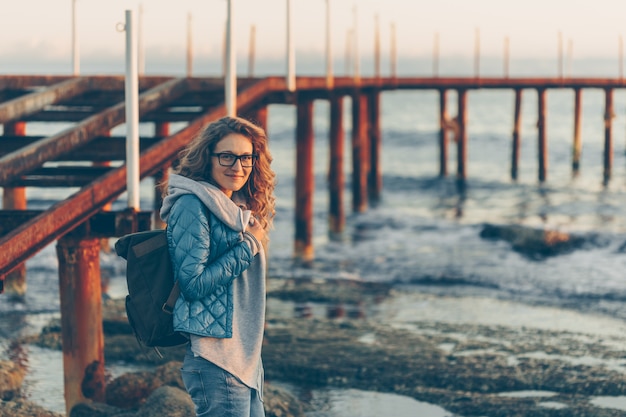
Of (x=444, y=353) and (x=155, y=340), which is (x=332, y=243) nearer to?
(x=444, y=353)

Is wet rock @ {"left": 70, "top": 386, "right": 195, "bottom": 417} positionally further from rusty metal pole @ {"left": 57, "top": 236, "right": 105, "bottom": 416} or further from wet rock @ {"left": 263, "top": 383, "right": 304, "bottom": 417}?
wet rock @ {"left": 263, "top": 383, "right": 304, "bottom": 417}

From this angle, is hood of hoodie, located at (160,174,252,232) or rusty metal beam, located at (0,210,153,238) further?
rusty metal beam, located at (0,210,153,238)

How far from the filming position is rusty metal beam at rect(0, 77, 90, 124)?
8.06m

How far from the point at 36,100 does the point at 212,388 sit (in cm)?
563

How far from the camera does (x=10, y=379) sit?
6.88 metres

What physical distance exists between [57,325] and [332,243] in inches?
299

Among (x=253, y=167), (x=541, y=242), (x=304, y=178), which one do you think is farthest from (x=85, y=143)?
(x=541, y=242)

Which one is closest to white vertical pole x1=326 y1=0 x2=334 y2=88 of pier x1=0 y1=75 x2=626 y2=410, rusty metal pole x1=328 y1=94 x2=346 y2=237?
pier x1=0 y1=75 x2=626 y2=410

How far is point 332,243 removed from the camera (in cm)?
1609

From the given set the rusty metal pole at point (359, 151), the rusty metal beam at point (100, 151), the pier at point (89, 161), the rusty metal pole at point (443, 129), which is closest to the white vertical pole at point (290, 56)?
the pier at point (89, 161)

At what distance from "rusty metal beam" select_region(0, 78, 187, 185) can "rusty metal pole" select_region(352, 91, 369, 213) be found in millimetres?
10577

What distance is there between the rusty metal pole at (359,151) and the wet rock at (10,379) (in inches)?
459

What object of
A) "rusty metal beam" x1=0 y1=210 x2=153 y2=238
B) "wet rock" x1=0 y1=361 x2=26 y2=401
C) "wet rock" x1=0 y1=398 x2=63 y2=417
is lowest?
"wet rock" x1=0 y1=361 x2=26 y2=401

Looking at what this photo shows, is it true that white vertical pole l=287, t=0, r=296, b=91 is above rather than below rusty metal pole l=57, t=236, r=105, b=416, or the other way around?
above
